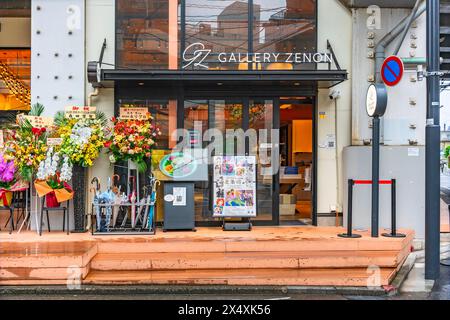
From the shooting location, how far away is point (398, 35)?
9.05m

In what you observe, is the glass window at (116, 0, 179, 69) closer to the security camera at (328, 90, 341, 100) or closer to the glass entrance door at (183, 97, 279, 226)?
the glass entrance door at (183, 97, 279, 226)

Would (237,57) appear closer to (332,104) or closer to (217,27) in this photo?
A: (217,27)

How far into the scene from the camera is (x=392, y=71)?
26.4 feet

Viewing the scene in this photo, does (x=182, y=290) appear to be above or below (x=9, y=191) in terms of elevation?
below

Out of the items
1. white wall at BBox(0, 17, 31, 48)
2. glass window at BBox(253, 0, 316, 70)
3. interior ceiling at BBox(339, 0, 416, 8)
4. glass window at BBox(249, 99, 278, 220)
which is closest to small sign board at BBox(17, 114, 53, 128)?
white wall at BBox(0, 17, 31, 48)

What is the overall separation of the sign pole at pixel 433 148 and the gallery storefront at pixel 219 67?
2.43 meters

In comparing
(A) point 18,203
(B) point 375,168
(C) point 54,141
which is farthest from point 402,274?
(A) point 18,203

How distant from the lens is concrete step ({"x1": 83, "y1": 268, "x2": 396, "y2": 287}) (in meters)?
6.56

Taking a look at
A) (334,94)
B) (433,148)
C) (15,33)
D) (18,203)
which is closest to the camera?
(433,148)

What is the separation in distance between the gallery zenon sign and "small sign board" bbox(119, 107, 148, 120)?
1233mm

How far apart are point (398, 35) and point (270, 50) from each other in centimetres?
250

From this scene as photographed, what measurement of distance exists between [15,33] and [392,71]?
8092mm

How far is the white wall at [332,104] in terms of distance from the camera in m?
9.44
